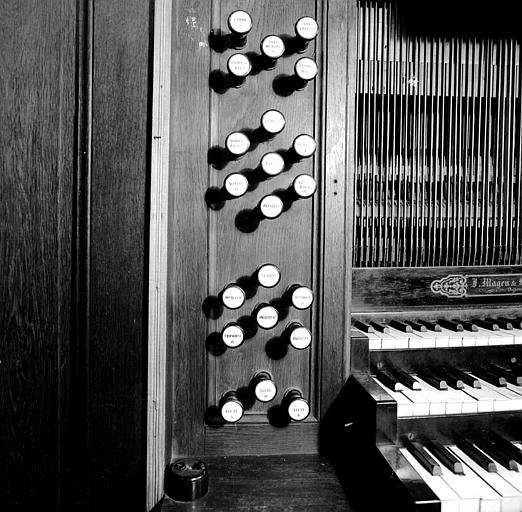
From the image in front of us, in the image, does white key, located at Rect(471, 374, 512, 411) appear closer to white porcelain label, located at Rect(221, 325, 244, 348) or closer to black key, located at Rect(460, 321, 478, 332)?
black key, located at Rect(460, 321, 478, 332)

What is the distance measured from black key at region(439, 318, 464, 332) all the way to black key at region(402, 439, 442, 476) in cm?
50

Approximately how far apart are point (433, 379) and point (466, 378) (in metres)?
0.11

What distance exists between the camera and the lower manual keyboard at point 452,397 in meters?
1.50

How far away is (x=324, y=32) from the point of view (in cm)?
171

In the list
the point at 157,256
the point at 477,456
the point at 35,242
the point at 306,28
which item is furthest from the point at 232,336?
the point at 306,28

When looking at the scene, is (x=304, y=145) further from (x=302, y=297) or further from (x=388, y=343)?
(x=388, y=343)

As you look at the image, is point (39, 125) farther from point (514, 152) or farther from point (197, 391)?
point (514, 152)

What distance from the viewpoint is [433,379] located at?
5.53 feet

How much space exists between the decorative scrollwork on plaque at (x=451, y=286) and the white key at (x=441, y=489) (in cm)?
72

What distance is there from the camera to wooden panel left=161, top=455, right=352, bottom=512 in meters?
1.38

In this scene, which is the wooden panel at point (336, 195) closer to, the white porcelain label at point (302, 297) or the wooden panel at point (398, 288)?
the white porcelain label at point (302, 297)

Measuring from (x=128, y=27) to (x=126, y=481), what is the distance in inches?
53.8

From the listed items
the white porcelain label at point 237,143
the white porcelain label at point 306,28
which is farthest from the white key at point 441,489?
the white porcelain label at point 306,28

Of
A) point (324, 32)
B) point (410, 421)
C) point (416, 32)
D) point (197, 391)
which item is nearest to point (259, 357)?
point (197, 391)
